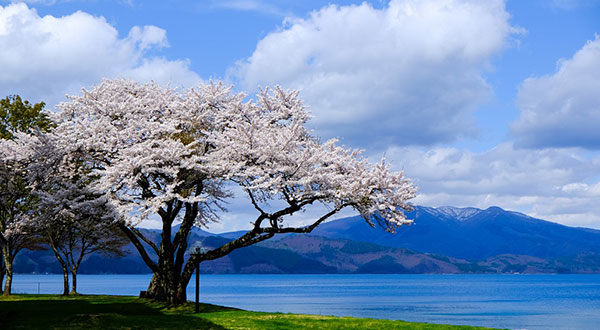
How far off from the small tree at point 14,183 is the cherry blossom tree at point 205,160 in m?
4.47

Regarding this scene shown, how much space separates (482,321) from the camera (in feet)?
282

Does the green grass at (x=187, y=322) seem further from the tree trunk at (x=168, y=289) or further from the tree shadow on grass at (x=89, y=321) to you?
the tree trunk at (x=168, y=289)

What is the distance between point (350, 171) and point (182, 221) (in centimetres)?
1262

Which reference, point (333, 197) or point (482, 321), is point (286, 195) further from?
point (482, 321)

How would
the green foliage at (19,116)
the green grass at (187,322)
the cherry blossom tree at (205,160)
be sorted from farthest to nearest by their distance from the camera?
the green foliage at (19,116)
the cherry blossom tree at (205,160)
the green grass at (187,322)

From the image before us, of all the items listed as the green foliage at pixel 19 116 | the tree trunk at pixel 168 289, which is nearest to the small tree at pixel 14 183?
the green foliage at pixel 19 116

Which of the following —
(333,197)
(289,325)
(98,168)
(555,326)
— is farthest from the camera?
(555,326)

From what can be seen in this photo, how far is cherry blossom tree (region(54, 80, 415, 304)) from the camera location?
112ft

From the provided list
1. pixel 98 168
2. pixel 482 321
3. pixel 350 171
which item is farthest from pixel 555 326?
pixel 98 168

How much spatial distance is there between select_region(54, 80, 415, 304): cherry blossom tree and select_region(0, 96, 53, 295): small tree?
4470mm

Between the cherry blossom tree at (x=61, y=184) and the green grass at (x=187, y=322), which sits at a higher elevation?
the cherry blossom tree at (x=61, y=184)

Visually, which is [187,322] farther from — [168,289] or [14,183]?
[14,183]

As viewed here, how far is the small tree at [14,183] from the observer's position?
40.2 m

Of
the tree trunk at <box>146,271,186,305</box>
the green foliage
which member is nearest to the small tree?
the green foliage
